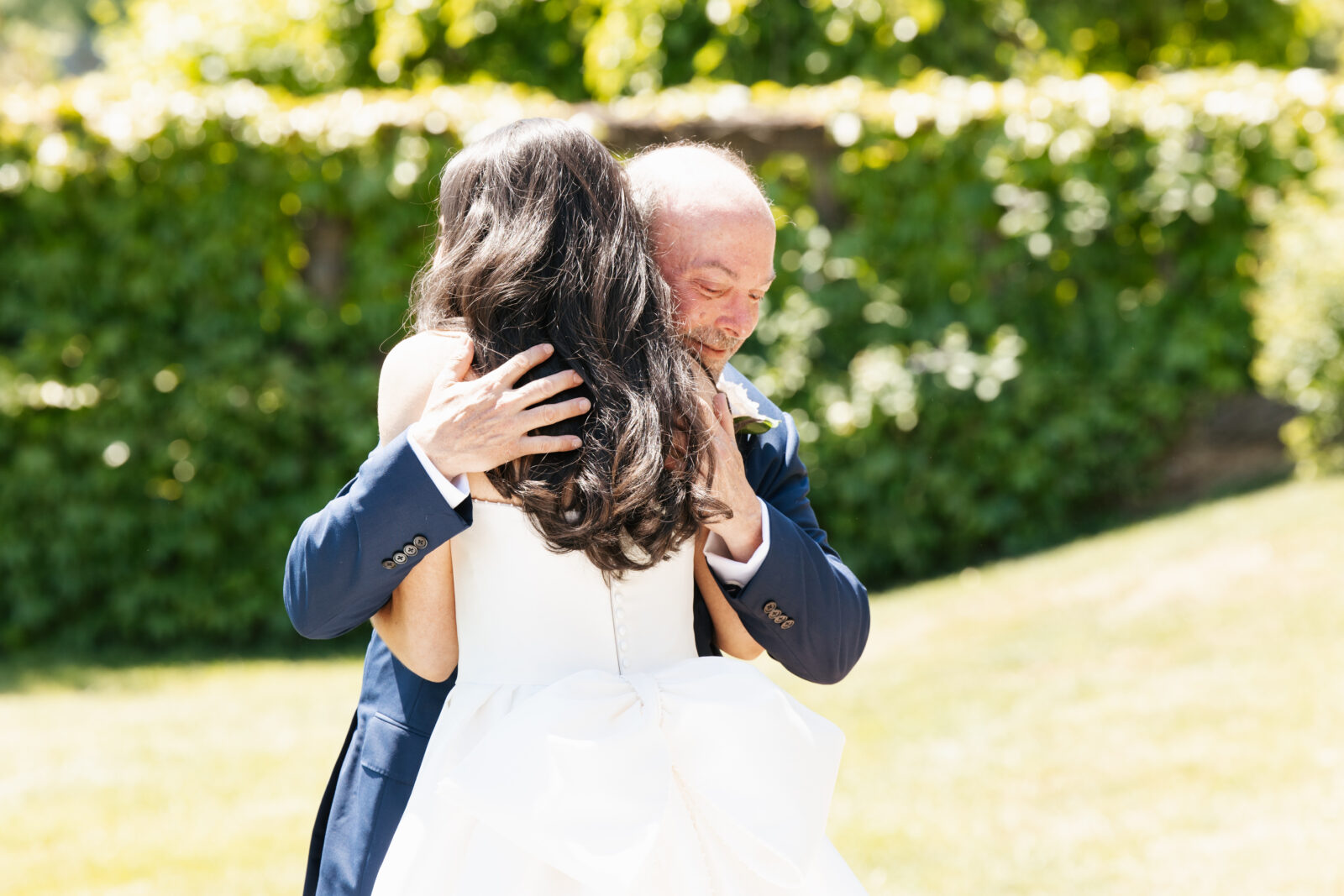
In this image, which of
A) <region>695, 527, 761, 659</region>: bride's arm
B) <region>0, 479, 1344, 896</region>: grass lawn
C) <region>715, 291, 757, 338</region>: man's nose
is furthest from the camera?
<region>0, 479, 1344, 896</region>: grass lawn

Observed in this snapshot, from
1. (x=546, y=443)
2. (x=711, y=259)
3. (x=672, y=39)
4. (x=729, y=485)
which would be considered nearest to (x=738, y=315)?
(x=711, y=259)

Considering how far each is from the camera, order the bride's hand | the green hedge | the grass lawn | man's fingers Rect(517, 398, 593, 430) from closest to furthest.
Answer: man's fingers Rect(517, 398, 593, 430) → the bride's hand → the grass lawn → the green hedge

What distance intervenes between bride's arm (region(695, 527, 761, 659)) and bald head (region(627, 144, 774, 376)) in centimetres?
32

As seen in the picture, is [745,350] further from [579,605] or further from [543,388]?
[543,388]

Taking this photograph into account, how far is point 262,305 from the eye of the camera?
695 cm

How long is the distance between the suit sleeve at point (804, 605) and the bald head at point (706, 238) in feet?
0.92

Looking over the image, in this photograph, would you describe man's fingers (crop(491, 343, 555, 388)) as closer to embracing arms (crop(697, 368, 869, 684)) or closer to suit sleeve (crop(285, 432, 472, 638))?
suit sleeve (crop(285, 432, 472, 638))

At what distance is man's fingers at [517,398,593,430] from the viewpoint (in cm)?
157

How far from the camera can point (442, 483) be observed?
5.22ft

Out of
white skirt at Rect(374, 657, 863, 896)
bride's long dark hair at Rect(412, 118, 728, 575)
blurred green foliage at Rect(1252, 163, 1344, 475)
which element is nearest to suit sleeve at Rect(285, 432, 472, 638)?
bride's long dark hair at Rect(412, 118, 728, 575)

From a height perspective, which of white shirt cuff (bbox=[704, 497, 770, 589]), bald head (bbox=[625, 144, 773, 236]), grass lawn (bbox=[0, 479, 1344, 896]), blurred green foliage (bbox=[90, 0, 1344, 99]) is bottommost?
grass lawn (bbox=[0, 479, 1344, 896])

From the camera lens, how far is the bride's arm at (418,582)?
1691 millimetres

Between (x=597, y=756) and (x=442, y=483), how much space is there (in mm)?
403

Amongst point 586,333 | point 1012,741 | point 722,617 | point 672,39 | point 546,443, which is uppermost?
point 586,333
